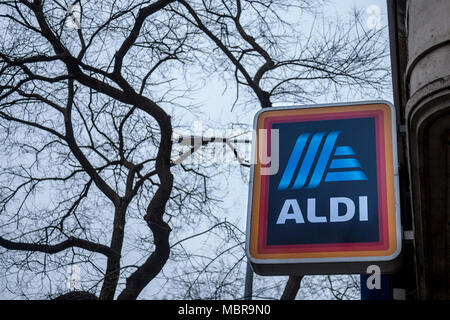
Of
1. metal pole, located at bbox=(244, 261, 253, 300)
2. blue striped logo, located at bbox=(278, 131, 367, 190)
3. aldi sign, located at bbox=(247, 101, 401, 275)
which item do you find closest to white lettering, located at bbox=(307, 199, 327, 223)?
aldi sign, located at bbox=(247, 101, 401, 275)

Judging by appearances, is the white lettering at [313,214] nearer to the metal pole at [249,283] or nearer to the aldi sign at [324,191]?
the aldi sign at [324,191]

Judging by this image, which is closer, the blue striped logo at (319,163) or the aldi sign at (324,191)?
the aldi sign at (324,191)

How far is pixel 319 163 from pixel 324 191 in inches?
15.9

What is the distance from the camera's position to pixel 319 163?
692 centimetres

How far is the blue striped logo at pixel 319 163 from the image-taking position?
673cm

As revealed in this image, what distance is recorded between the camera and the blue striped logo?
22.1 feet

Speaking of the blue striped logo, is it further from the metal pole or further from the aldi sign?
the metal pole

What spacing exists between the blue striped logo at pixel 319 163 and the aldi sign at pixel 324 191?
0.01 meters

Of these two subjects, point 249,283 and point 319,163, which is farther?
point 249,283

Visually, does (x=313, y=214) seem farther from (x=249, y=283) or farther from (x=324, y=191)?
(x=249, y=283)

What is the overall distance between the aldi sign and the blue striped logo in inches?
0.4

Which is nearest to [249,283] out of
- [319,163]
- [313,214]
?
[319,163]

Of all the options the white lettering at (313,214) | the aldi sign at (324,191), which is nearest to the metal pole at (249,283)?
the aldi sign at (324,191)

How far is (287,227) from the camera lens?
647 cm
